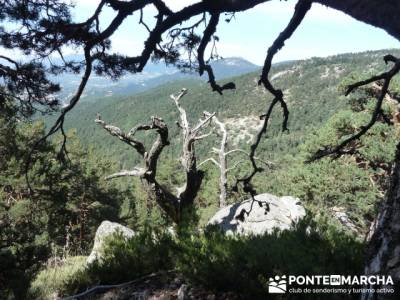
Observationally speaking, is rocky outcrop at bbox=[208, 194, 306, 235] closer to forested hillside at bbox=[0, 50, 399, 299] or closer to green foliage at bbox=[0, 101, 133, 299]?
forested hillside at bbox=[0, 50, 399, 299]

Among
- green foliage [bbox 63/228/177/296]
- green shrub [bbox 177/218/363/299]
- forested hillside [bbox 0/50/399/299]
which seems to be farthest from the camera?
green foliage [bbox 63/228/177/296]

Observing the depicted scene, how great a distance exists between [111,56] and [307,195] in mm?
21664

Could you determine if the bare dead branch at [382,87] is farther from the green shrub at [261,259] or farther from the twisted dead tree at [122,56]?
the green shrub at [261,259]

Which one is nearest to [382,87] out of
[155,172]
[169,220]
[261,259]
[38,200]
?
[261,259]

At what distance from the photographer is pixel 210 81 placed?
3.62m

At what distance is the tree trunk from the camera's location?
1.94 meters

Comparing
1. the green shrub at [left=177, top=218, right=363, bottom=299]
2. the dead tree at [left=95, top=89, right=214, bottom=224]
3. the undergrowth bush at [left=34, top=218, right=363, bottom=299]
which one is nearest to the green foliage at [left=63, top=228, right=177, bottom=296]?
the undergrowth bush at [left=34, top=218, right=363, bottom=299]

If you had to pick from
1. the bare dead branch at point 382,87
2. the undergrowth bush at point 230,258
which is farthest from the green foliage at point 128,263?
the bare dead branch at point 382,87

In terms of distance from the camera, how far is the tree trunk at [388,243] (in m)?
1.94

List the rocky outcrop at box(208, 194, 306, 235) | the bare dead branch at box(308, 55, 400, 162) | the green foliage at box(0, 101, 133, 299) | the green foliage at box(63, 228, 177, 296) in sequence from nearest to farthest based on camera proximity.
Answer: the bare dead branch at box(308, 55, 400, 162)
the green foliage at box(0, 101, 133, 299)
the green foliage at box(63, 228, 177, 296)
the rocky outcrop at box(208, 194, 306, 235)

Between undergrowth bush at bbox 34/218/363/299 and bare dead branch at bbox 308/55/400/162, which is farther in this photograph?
undergrowth bush at bbox 34/218/363/299

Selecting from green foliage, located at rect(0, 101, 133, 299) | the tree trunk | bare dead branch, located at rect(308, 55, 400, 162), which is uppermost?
bare dead branch, located at rect(308, 55, 400, 162)

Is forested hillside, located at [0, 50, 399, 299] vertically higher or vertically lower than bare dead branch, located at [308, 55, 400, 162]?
lower

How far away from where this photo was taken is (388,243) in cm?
199
